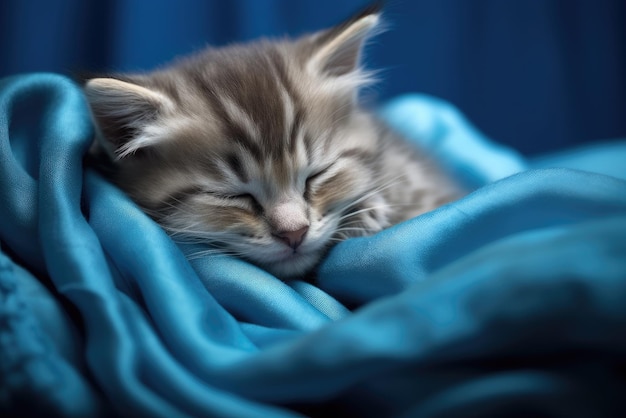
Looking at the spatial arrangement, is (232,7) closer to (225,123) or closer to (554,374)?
(225,123)

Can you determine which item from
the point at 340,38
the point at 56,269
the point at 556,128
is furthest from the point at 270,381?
the point at 556,128

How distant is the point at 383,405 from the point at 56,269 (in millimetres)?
564

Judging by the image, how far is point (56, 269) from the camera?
0.92 meters

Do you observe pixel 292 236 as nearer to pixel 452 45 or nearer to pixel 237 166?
pixel 237 166

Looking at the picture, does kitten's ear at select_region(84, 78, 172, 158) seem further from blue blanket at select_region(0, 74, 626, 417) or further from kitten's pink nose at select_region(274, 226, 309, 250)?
kitten's pink nose at select_region(274, 226, 309, 250)

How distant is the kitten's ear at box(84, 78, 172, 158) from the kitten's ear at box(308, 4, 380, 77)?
37 cm

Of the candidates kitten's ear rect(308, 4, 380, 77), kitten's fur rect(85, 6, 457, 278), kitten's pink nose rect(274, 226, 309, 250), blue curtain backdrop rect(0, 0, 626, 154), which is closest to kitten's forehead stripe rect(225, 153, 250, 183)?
kitten's fur rect(85, 6, 457, 278)

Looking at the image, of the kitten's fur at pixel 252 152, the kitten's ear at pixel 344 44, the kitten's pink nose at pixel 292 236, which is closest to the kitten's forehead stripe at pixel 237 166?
the kitten's fur at pixel 252 152

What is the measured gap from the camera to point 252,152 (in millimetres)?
1139

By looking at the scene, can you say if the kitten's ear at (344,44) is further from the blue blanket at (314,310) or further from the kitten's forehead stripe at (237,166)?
the blue blanket at (314,310)

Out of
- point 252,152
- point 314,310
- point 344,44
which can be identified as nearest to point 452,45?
point 344,44

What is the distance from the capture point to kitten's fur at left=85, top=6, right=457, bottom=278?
113 centimetres

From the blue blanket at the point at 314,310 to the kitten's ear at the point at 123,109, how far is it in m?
0.05

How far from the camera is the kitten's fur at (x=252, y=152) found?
113 centimetres
